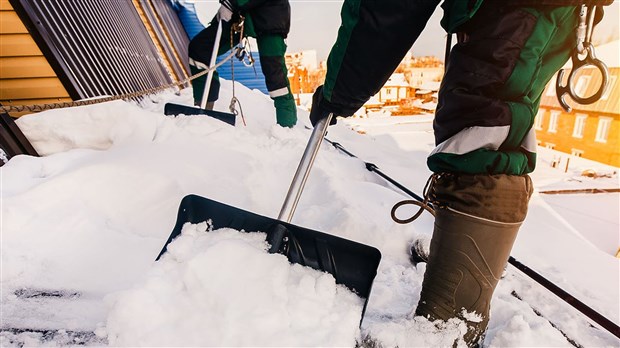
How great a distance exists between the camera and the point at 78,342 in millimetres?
695

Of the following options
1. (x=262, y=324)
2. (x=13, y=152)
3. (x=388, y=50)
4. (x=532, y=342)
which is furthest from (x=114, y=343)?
(x=13, y=152)

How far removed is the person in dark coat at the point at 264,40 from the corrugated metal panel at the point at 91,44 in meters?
0.81

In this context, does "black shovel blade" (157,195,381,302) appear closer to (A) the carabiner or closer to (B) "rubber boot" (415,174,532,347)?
(B) "rubber boot" (415,174,532,347)

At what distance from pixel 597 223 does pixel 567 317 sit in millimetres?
5247

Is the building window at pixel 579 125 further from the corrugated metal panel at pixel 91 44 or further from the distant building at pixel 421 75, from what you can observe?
the corrugated metal panel at pixel 91 44

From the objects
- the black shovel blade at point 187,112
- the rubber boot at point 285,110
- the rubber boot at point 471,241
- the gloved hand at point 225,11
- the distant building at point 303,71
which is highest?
the gloved hand at point 225,11

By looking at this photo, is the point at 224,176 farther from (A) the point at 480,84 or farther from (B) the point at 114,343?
(A) the point at 480,84

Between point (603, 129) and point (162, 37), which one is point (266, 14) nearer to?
point (162, 37)

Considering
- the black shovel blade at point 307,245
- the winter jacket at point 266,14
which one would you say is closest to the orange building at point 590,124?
the winter jacket at point 266,14

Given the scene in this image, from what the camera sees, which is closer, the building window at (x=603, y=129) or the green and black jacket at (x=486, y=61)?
the green and black jacket at (x=486, y=61)

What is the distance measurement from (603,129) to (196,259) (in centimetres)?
1811

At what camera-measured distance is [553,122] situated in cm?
1542

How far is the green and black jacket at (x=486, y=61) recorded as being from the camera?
658 mm

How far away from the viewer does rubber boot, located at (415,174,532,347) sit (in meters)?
0.72
